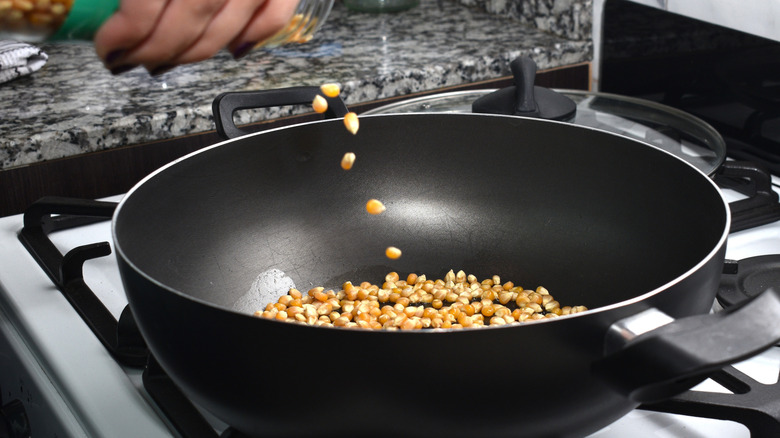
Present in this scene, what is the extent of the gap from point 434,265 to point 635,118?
364 millimetres

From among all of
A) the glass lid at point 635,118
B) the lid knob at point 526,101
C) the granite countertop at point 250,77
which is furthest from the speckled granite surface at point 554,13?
the lid knob at point 526,101

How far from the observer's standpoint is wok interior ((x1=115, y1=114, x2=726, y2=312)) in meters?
0.81

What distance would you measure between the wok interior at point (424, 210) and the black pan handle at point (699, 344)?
0.30m

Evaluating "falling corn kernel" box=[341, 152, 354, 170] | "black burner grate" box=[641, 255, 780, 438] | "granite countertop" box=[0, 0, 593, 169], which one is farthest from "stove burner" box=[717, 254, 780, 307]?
"granite countertop" box=[0, 0, 593, 169]

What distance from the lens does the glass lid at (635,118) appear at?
1023 millimetres

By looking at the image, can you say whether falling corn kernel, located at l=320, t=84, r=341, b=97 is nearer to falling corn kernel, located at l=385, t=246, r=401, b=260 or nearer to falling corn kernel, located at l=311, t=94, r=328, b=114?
falling corn kernel, located at l=311, t=94, r=328, b=114

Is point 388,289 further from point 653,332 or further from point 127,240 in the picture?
point 653,332

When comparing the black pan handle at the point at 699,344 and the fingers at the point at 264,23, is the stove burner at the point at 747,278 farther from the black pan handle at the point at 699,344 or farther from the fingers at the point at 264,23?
the fingers at the point at 264,23

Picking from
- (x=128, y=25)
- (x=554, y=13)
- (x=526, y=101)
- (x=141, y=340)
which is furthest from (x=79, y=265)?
(x=554, y=13)

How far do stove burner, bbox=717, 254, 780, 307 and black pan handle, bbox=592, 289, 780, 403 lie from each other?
34 centimetres

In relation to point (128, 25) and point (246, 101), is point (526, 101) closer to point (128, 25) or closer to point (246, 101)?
point (246, 101)

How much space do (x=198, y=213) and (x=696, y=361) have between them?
54 cm

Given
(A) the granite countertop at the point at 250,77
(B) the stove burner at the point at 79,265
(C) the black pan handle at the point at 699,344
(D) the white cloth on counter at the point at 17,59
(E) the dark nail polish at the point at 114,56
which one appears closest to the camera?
(C) the black pan handle at the point at 699,344

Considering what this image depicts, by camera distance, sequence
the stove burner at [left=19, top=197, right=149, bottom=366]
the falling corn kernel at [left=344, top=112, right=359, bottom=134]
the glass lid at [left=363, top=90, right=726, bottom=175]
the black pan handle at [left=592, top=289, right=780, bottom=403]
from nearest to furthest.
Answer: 1. the black pan handle at [left=592, top=289, right=780, bottom=403]
2. the stove burner at [left=19, top=197, right=149, bottom=366]
3. the falling corn kernel at [left=344, top=112, right=359, bottom=134]
4. the glass lid at [left=363, top=90, right=726, bottom=175]
